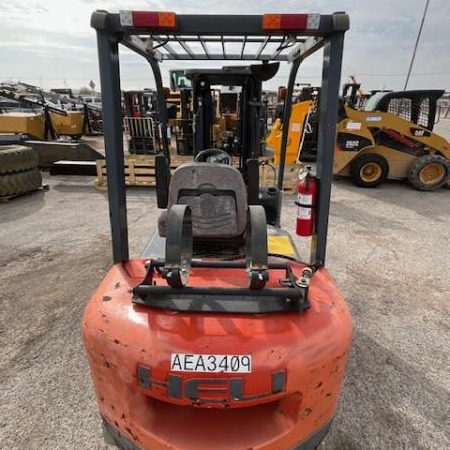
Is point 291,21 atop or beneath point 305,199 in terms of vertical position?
atop

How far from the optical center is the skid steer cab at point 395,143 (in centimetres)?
818

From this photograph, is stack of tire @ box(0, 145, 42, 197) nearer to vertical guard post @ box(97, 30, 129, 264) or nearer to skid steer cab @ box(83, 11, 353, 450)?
vertical guard post @ box(97, 30, 129, 264)

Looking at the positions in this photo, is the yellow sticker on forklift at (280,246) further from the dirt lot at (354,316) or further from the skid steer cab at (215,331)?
the dirt lot at (354,316)

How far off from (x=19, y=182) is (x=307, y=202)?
6999 mm

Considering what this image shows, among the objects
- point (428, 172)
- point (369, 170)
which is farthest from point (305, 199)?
point (428, 172)

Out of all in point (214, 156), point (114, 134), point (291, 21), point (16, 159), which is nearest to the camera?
point (291, 21)

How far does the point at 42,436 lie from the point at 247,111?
3.41m

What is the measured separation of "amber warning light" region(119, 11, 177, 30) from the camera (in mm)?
1660

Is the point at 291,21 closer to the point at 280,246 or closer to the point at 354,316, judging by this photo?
the point at 280,246

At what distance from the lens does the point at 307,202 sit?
195 cm

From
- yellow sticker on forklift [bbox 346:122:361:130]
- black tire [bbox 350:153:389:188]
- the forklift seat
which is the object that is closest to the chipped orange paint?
the forklift seat

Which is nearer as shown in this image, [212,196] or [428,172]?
[212,196]

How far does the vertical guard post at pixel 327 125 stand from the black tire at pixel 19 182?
690cm

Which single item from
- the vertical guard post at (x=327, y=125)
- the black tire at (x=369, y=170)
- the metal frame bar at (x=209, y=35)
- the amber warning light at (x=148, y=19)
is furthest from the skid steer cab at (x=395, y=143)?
the amber warning light at (x=148, y=19)
